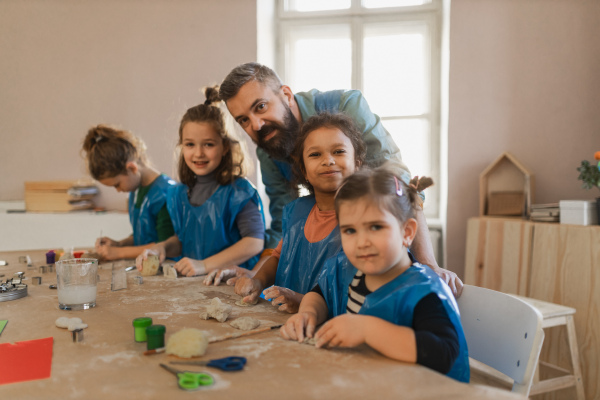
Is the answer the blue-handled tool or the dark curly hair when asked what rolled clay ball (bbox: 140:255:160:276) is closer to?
the dark curly hair

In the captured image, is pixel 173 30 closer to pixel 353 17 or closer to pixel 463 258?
pixel 353 17

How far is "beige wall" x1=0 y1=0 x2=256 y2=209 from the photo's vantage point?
136 inches

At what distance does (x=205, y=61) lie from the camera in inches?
135

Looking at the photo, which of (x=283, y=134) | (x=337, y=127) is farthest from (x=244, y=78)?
(x=337, y=127)

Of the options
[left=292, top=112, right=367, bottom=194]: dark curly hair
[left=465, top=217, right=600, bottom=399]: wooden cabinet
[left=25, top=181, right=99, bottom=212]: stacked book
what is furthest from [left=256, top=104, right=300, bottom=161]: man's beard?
[left=25, top=181, right=99, bottom=212]: stacked book

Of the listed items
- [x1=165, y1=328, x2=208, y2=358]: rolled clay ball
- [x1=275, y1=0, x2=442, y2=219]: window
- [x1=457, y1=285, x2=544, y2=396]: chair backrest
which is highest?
[x1=275, y1=0, x2=442, y2=219]: window

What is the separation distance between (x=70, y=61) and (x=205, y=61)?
1.02 metres

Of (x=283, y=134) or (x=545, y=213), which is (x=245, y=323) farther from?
(x=545, y=213)

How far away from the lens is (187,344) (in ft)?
2.78

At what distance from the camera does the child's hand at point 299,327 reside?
0.96 meters

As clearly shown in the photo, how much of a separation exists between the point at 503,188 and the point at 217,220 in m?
1.91

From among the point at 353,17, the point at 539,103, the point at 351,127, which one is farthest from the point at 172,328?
the point at 353,17

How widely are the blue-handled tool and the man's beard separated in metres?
1.04

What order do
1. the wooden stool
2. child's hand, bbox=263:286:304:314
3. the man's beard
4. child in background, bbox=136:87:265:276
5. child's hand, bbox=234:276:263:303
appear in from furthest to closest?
the wooden stool < child in background, bbox=136:87:265:276 < the man's beard < child's hand, bbox=234:276:263:303 < child's hand, bbox=263:286:304:314
